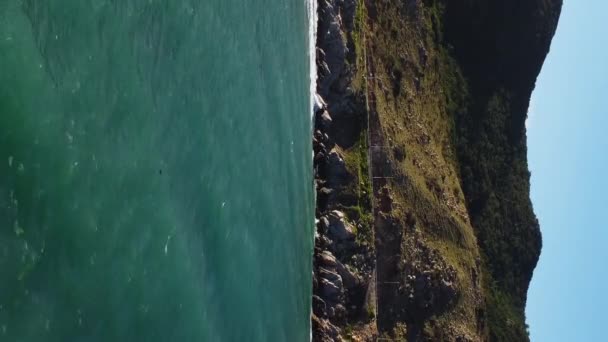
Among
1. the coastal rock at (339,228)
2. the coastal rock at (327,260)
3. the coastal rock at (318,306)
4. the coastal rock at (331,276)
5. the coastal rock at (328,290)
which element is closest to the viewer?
the coastal rock at (318,306)

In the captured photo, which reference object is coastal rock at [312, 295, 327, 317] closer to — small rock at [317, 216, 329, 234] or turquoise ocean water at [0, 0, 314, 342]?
turquoise ocean water at [0, 0, 314, 342]

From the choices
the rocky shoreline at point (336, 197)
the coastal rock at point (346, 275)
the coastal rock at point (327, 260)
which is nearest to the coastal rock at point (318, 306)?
the rocky shoreline at point (336, 197)

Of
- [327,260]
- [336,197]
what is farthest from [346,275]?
[336,197]

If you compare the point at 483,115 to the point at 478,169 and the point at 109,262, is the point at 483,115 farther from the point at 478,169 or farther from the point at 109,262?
the point at 109,262

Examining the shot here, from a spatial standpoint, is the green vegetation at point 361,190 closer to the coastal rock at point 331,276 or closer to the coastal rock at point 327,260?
the coastal rock at point 327,260

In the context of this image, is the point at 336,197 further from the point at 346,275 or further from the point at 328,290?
the point at 328,290

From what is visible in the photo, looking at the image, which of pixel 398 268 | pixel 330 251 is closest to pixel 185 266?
pixel 330 251

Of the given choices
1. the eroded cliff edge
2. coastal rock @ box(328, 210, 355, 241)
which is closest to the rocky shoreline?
coastal rock @ box(328, 210, 355, 241)
